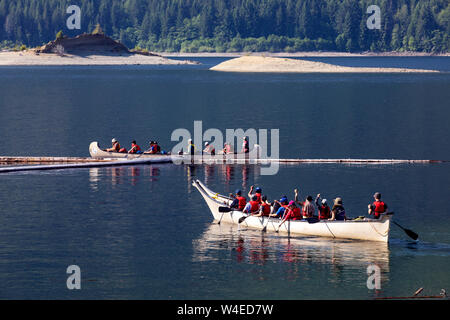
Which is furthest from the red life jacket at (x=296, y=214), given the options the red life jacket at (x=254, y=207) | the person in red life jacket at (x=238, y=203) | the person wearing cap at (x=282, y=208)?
the person in red life jacket at (x=238, y=203)

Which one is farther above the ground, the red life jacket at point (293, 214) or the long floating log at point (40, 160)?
the red life jacket at point (293, 214)

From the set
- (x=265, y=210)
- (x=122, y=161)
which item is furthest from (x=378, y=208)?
(x=122, y=161)

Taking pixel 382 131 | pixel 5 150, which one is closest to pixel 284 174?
pixel 5 150

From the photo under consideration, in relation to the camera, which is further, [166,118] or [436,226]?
[166,118]

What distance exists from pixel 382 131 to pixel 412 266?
75.8 metres

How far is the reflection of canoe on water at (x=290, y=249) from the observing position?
154 ft

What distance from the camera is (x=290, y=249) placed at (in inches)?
1933

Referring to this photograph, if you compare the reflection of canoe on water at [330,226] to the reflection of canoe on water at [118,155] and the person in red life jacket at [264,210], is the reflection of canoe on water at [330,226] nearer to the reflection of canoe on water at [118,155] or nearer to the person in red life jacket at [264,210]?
the person in red life jacket at [264,210]

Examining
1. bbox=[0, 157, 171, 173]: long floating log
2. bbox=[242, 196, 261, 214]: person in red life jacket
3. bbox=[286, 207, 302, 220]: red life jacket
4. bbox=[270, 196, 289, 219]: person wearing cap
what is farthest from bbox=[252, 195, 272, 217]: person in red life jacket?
bbox=[0, 157, 171, 173]: long floating log

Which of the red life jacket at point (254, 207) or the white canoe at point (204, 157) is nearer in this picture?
the red life jacket at point (254, 207)

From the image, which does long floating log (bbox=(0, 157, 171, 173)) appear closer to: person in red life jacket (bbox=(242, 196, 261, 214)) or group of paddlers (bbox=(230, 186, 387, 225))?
group of paddlers (bbox=(230, 186, 387, 225))
